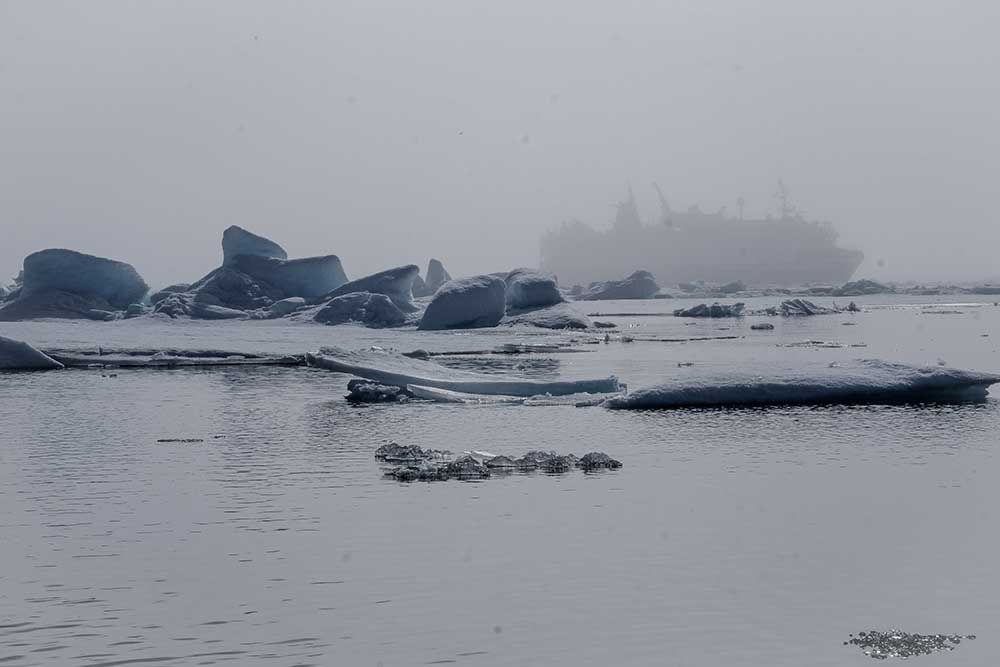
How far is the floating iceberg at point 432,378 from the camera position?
17.1 m

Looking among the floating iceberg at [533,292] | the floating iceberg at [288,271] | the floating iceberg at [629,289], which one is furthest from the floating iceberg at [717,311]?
the floating iceberg at [629,289]

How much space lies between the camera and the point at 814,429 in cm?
1330

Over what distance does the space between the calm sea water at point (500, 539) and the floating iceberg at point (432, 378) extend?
1.64 metres

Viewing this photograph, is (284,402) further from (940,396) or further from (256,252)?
(256,252)

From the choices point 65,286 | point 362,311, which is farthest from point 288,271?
point 65,286

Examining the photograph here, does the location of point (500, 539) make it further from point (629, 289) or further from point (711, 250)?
point (711, 250)

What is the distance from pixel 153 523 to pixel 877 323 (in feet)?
126

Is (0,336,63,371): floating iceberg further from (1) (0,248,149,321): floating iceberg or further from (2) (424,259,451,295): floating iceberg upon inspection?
(2) (424,259,451,295): floating iceberg

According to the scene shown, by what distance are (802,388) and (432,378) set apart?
566 cm

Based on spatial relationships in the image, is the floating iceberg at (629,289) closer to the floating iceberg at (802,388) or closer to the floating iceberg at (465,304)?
the floating iceberg at (465,304)

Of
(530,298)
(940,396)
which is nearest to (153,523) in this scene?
(940,396)

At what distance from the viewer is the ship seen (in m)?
113

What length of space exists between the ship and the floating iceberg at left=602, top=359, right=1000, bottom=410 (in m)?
97.9

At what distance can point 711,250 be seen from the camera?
115688 mm
